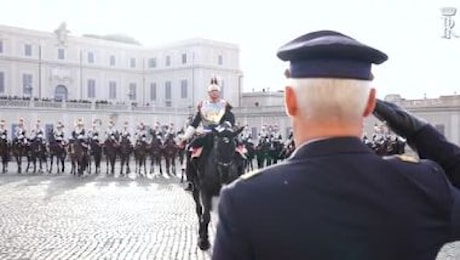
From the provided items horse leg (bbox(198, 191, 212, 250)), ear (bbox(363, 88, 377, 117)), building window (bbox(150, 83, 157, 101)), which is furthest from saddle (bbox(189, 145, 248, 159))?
building window (bbox(150, 83, 157, 101))

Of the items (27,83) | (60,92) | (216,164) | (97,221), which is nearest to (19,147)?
(97,221)

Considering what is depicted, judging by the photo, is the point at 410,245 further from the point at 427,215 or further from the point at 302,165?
the point at 302,165

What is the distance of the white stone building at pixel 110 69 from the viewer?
217 feet

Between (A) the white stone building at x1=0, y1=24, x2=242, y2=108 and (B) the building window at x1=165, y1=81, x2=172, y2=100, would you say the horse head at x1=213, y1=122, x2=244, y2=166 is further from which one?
(B) the building window at x1=165, y1=81, x2=172, y2=100

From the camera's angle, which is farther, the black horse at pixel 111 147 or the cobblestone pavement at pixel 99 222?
the black horse at pixel 111 147

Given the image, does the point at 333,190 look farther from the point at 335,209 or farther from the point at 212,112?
the point at 212,112

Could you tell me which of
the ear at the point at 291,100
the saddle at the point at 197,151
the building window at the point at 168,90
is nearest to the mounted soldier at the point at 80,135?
the saddle at the point at 197,151

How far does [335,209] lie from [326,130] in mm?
225

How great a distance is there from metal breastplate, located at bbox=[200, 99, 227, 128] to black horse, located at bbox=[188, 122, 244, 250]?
408 mm

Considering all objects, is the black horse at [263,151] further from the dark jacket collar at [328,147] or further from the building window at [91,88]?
the building window at [91,88]

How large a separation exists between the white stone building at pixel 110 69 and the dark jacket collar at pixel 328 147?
63696 millimetres

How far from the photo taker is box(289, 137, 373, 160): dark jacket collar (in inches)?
67.9

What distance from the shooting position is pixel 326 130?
1736 millimetres

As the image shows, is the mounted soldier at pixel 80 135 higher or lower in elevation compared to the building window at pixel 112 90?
lower
